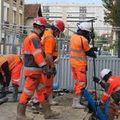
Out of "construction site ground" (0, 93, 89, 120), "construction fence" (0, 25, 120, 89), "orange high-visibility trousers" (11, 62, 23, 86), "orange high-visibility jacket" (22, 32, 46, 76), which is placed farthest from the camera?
"construction fence" (0, 25, 120, 89)

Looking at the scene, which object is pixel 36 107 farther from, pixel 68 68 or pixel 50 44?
pixel 68 68

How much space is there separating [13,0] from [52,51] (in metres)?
38.7

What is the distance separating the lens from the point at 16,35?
1248 centimetres

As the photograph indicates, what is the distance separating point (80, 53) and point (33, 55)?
5.68 ft

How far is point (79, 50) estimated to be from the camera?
Answer: 9469mm

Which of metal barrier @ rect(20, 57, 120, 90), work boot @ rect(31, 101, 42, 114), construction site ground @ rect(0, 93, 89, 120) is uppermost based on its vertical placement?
metal barrier @ rect(20, 57, 120, 90)

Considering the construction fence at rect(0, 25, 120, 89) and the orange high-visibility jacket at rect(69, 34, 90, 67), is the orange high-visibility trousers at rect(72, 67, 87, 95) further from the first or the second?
the construction fence at rect(0, 25, 120, 89)

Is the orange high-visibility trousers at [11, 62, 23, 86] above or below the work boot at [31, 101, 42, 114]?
above

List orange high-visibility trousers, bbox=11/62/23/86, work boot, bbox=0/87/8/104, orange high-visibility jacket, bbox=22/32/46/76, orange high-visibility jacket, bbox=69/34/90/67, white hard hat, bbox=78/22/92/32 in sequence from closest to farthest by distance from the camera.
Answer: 1. orange high-visibility jacket, bbox=22/32/46/76
2. white hard hat, bbox=78/22/92/32
3. orange high-visibility jacket, bbox=69/34/90/67
4. orange high-visibility trousers, bbox=11/62/23/86
5. work boot, bbox=0/87/8/104

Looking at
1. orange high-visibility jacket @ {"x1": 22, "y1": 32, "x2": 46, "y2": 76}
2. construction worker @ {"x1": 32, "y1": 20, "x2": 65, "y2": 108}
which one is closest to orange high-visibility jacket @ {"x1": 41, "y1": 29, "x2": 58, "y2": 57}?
construction worker @ {"x1": 32, "y1": 20, "x2": 65, "y2": 108}

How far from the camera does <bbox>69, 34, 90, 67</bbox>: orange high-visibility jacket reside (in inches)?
369

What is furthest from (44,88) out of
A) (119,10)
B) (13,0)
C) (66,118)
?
(13,0)

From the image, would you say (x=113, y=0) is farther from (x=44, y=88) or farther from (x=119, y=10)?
(x=44, y=88)

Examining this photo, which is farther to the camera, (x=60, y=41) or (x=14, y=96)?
(x=60, y=41)
